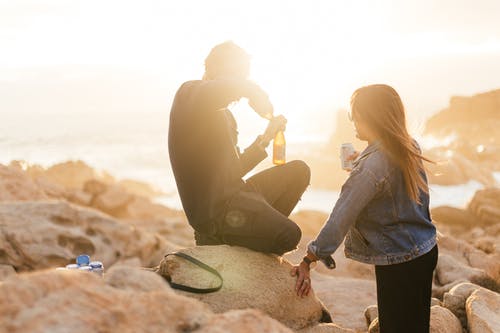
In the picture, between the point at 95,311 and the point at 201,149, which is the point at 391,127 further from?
the point at 95,311

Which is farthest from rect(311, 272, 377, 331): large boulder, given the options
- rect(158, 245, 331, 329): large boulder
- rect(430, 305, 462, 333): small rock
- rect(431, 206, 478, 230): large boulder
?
rect(431, 206, 478, 230): large boulder

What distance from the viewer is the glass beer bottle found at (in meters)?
4.67

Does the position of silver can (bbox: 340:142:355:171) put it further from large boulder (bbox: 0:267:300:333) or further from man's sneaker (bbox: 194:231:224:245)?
large boulder (bbox: 0:267:300:333)

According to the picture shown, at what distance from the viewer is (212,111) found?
13.5 ft

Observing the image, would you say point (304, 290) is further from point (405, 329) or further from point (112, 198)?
point (112, 198)

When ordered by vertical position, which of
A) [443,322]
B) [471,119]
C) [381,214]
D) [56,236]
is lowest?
[471,119]

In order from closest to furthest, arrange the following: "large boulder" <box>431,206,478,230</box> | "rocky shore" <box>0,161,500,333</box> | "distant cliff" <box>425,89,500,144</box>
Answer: "rocky shore" <box>0,161,500,333</box> < "large boulder" <box>431,206,478,230</box> < "distant cliff" <box>425,89,500,144</box>

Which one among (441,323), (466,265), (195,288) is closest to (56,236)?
(195,288)

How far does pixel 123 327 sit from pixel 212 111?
2.35m

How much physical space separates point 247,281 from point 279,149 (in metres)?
1.19

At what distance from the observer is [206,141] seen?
13.6 ft

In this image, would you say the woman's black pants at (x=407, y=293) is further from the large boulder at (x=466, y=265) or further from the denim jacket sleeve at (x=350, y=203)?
the large boulder at (x=466, y=265)

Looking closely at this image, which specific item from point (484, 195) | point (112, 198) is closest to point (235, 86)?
point (112, 198)

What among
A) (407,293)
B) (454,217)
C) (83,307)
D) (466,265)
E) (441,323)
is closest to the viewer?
(83,307)
